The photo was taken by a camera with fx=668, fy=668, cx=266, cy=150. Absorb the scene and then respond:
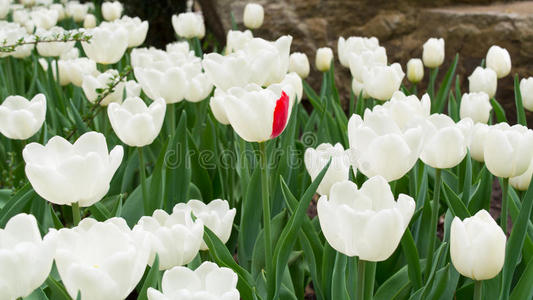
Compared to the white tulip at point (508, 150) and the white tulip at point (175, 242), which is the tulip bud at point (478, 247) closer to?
the white tulip at point (508, 150)

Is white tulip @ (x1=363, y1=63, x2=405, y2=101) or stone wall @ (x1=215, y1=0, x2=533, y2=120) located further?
stone wall @ (x1=215, y1=0, x2=533, y2=120)

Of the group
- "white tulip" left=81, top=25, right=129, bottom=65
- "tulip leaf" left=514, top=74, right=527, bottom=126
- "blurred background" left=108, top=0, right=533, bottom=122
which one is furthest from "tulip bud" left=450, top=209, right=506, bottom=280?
"blurred background" left=108, top=0, right=533, bottom=122

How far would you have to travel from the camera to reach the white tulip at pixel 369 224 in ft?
3.67

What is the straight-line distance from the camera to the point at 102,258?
3.75 ft

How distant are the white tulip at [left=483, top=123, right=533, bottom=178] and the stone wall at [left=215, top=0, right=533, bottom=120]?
89.6 inches

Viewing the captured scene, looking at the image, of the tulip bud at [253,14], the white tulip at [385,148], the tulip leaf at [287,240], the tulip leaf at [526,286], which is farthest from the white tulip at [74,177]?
the tulip bud at [253,14]

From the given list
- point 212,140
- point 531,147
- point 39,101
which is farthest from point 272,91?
point 212,140

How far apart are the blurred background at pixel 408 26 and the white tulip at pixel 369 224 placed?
2.68 meters

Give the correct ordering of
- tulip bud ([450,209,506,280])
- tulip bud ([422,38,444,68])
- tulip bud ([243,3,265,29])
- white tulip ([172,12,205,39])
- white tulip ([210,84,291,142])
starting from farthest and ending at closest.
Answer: tulip bud ([243,3,265,29]) → white tulip ([172,12,205,39]) → tulip bud ([422,38,444,68]) → white tulip ([210,84,291,142]) → tulip bud ([450,209,506,280])

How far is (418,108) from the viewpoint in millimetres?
1633

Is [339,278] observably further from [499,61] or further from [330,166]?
[499,61]

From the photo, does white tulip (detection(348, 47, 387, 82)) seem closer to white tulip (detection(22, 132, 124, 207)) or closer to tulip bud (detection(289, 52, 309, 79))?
tulip bud (detection(289, 52, 309, 79))

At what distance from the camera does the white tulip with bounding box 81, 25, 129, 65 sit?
93.6 inches

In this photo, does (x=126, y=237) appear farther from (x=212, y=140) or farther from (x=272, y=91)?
(x=212, y=140)
